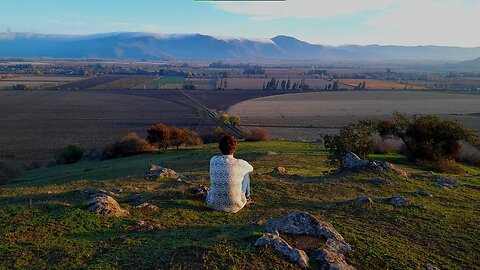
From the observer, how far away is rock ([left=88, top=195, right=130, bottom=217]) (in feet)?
42.9

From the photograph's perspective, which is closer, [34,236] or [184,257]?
[184,257]

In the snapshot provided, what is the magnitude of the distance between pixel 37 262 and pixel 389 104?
112 meters

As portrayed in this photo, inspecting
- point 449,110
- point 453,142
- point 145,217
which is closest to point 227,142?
point 145,217

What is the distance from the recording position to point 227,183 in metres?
13.3

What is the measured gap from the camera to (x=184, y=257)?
978 cm

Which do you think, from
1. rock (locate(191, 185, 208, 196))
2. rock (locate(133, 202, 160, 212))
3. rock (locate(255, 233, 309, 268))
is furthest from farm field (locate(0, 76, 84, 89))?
rock (locate(255, 233, 309, 268))

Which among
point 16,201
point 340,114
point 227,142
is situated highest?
point 227,142

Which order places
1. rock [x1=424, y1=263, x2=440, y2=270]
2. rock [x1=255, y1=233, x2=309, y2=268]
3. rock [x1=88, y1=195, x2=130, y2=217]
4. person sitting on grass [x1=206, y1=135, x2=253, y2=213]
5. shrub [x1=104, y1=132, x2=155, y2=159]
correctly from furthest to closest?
shrub [x1=104, y1=132, x2=155, y2=159] → rock [x1=88, y1=195, x2=130, y2=217] → person sitting on grass [x1=206, y1=135, x2=253, y2=213] → rock [x1=424, y1=263, x2=440, y2=270] → rock [x1=255, y1=233, x2=309, y2=268]

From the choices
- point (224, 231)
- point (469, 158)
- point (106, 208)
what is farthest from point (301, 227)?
point (469, 158)

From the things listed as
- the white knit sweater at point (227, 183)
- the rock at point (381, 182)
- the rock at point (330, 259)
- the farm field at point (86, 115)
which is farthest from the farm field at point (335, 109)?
the rock at point (330, 259)

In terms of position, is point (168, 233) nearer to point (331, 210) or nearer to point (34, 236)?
point (34, 236)

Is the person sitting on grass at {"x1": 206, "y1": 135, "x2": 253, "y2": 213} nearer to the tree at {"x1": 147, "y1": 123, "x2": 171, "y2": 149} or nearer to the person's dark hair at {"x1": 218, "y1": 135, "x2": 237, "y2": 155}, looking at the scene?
the person's dark hair at {"x1": 218, "y1": 135, "x2": 237, "y2": 155}

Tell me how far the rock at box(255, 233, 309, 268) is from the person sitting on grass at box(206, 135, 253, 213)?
2866mm

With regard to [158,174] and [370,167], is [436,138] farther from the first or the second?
[158,174]
